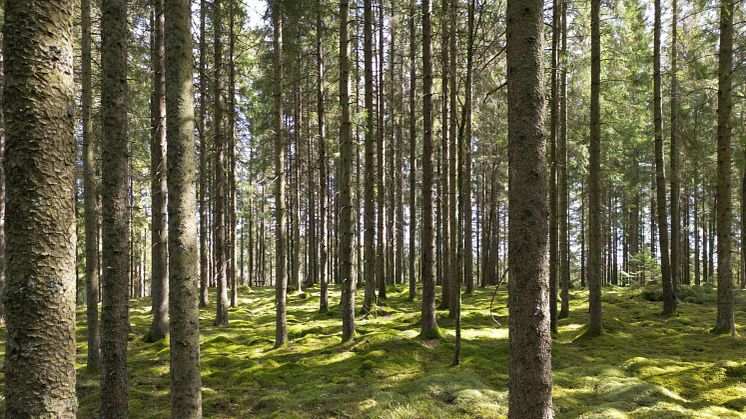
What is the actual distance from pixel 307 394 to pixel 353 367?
6.25 ft

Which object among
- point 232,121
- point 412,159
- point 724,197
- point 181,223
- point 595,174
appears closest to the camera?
point 181,223

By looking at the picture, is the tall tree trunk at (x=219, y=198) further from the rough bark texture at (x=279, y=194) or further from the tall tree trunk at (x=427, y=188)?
the tall tree trunk at (x=427, y=188)

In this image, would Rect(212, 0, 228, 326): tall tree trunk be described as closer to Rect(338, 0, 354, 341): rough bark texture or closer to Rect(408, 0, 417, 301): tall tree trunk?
Rect(338, 0, 354, 341): rough bark texture

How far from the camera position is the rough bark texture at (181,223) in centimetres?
479

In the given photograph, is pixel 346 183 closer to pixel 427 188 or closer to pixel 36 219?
pixel 427 188

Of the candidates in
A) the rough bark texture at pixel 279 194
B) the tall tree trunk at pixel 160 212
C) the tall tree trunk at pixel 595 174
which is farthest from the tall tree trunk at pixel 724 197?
the tall tree trunk at pixel 160 212

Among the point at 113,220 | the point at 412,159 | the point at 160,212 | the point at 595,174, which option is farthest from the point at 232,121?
the point at 595,174

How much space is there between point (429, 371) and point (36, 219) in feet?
26.7

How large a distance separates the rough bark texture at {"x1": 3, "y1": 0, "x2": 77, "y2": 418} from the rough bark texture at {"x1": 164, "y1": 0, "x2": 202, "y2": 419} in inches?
101

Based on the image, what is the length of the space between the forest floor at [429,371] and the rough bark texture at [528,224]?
3.26m

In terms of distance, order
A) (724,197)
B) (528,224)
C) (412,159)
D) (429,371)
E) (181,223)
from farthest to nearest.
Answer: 1. (412,159)
2. (724,197)
3. (429,371)
4. (181,223)
5. (528,224)

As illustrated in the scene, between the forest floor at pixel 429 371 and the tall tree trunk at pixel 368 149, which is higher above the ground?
the tall tree trunk at pixel 368 149

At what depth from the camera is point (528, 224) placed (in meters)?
3.82

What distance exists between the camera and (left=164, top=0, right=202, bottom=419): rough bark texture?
4793 millimetres
